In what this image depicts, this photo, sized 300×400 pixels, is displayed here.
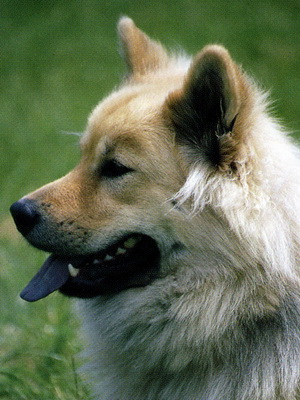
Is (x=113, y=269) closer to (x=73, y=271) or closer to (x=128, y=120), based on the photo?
(x=73, y=271)

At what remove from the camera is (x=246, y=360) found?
120 inches

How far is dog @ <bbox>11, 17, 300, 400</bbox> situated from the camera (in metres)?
2.98

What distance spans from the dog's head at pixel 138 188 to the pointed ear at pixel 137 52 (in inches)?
24.4

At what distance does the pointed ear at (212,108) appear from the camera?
2.85 metres

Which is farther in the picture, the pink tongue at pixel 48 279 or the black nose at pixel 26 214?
the pink tongue at pixel 48 279

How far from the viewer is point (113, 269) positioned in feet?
10.5

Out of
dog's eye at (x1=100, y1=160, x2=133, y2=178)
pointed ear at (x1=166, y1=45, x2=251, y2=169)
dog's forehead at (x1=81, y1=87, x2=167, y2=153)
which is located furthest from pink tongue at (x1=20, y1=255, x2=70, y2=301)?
pointed ear at (x1=166, y1=45, x2=251, y2=169)

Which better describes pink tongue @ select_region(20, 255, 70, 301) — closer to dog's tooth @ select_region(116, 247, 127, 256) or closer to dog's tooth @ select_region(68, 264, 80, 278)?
dog's tooth @ select_region(68, 264, 80, 278)

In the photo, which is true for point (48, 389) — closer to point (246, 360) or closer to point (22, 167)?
point (246, 360)

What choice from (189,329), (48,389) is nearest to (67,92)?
(48,389)

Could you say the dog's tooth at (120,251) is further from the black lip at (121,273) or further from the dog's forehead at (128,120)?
the dog's forehead at (128,120)

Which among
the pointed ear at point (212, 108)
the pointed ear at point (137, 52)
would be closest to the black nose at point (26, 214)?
the pointed ear at point (212, 108)

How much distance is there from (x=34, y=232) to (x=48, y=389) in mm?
1093

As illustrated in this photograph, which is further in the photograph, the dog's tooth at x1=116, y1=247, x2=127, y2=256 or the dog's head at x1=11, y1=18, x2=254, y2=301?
the dog's tooth at x1=116, y1=247, x2=127, y2=256
